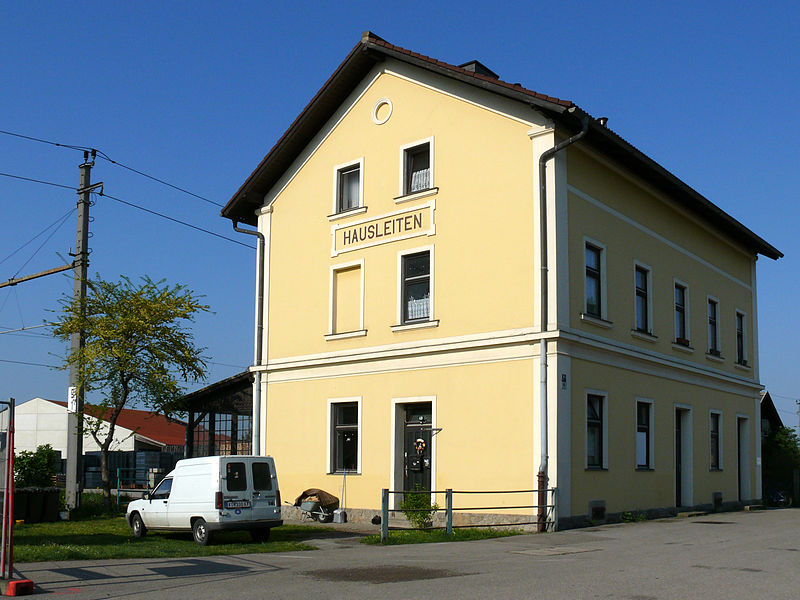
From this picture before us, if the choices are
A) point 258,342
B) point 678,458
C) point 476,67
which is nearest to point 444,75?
point 476,67

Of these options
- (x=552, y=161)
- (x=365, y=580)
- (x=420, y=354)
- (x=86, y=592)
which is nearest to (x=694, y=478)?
(x=420, y=354)

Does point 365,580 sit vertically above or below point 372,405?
below

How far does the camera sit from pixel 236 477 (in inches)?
719

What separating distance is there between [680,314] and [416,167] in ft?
28.9

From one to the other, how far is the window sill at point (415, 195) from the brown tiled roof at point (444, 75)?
8.79 feet

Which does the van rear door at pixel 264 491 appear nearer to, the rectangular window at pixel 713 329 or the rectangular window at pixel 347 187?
the rectangular window at pixel 347 187

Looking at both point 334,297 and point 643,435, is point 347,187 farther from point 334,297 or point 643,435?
point 643,435

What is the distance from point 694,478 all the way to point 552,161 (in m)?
10.7

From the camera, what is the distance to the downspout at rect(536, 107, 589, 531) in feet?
60.2

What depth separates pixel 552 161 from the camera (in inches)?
774

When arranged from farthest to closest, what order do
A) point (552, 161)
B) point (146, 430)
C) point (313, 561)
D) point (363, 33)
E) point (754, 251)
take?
point (146, 430) → point (754, 251) → point (363, 33) → point (552, 161) → point (313, 561)

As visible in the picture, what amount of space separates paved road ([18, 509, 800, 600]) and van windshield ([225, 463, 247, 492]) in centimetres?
209

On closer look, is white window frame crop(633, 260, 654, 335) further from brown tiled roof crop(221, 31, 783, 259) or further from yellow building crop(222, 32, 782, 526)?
brown tiled roof crop(221, 31, 783, 259)

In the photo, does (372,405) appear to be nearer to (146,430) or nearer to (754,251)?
(754,251)
